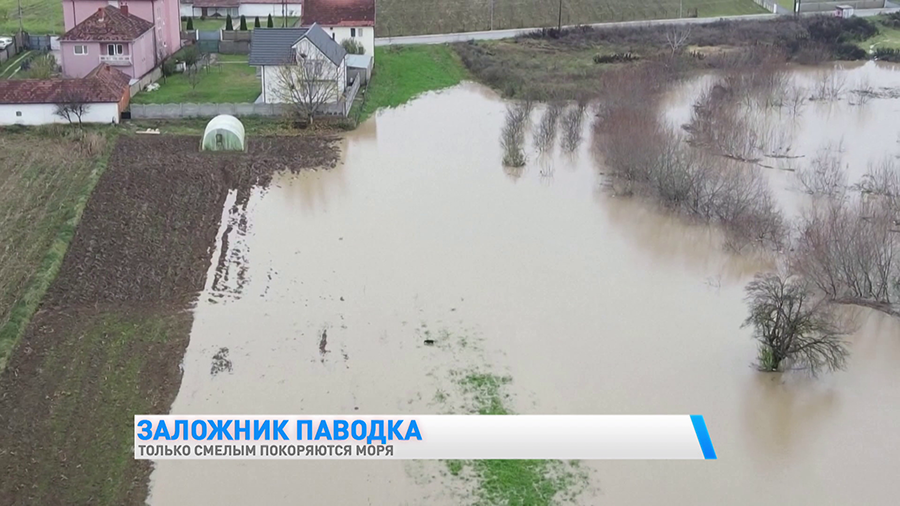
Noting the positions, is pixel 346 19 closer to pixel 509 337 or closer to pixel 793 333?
pixel 509 337

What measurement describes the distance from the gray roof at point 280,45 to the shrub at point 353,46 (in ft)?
16.4

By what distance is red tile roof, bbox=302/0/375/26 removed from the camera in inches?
1597

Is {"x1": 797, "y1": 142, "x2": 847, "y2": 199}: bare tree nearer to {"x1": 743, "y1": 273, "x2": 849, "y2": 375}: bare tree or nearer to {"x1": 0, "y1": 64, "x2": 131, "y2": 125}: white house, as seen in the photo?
{"x1": 743, "y1": 273, "x2": 849, "y2": 375}: bare tree

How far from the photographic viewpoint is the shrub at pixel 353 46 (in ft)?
132

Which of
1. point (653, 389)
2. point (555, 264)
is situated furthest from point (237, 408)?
point (555, 264)

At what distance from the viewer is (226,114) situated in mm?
32719

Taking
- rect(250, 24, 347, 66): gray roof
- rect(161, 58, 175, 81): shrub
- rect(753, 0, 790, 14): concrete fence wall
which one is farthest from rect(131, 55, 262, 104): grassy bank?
rect(753, 0, 790, 14): concrete fence wall

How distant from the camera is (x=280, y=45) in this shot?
111ft

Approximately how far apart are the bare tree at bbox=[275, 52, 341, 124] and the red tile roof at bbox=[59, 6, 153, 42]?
20.8ft

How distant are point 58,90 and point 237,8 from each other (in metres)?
20.2

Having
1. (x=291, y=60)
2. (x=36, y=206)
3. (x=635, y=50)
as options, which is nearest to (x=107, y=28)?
→ (x=291, y=60)

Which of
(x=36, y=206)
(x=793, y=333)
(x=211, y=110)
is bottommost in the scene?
(x=793, y=333)

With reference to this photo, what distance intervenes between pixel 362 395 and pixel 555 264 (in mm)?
6823

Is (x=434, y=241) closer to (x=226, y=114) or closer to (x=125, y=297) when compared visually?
(x=125, y=297)
